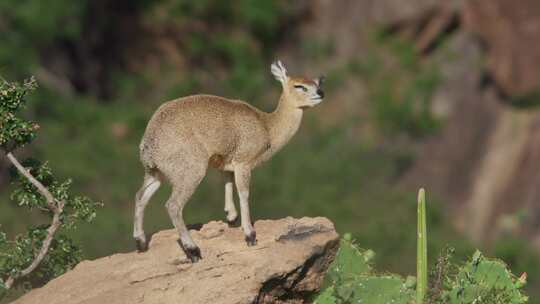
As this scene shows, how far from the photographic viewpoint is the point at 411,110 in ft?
97.2

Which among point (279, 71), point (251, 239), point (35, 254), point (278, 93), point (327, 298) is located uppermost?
point (278, 93)

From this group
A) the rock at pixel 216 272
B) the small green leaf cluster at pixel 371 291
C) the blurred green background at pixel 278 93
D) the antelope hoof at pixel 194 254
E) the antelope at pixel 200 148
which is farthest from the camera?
the blurred green background at pixel 278 93

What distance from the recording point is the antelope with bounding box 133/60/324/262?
12.0 meters

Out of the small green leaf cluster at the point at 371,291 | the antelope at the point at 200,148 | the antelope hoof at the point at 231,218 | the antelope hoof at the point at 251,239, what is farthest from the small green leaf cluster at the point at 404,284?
the antelope hoof at the point at 231,218

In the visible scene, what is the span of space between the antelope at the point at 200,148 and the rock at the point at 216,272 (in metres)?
0.21

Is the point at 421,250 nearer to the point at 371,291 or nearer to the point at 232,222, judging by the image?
the point at 371,291

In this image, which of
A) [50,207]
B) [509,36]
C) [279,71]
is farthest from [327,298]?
[509,36]

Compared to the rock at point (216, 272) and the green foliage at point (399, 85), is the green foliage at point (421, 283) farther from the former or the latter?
the green foliage at point (399, 85)

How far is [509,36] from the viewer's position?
29.0 metres

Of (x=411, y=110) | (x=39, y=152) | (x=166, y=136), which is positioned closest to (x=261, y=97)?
(x=411, y=110)

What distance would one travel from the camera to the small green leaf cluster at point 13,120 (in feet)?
39.5

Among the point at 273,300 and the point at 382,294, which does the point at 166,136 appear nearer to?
the point at 273,300

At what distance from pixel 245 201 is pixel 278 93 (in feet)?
60.2

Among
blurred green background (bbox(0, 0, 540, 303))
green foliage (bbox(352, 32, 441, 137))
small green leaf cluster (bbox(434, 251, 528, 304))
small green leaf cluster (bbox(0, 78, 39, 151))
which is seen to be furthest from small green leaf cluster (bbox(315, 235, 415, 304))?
green foliage (bbox(352, 32, 441, 137))
